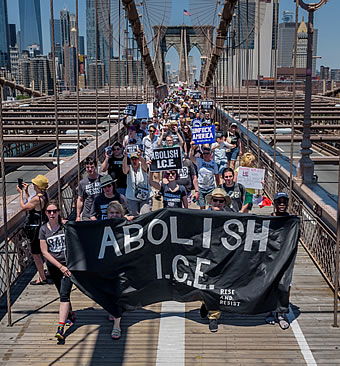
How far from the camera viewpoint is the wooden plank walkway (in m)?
5.20

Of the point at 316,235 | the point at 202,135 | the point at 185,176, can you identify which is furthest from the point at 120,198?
the point at 202,135

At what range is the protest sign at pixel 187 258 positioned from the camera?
18.5 feet

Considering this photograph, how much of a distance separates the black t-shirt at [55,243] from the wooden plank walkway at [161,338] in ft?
2.55

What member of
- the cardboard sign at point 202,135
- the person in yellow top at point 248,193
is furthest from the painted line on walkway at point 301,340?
the cardboard sign at point 202,135

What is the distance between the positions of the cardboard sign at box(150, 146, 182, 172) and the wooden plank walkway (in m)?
2.30

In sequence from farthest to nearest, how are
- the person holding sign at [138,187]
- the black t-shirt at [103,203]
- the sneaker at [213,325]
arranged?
1. the person holding sign at [138,187]
2. the black t-shirt at [103,203]
3. the sneaker at [213,325]

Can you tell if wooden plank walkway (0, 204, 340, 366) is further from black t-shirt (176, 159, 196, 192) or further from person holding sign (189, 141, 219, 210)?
person holding sign (189, 141, 219, 210)

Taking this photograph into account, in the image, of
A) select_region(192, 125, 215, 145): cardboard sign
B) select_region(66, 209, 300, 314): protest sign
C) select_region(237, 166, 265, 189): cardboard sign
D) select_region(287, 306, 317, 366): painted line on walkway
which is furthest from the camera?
select_region(192, 125, 215, 145): cardboard sign

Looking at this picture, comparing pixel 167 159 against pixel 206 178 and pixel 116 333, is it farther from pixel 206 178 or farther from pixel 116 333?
pixel 116 333

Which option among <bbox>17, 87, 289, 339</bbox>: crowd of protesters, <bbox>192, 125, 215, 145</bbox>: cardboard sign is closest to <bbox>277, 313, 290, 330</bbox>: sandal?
<bbox>17, 87, 289, 339</bbox>: crowd of protesters

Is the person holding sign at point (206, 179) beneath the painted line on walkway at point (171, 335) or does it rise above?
above

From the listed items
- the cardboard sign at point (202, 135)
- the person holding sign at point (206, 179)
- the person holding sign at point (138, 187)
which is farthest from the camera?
→ the cardboard sign at point (202, 135)

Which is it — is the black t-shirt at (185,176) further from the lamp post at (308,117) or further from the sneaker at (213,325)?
Answer: the sneaker at (213,325)

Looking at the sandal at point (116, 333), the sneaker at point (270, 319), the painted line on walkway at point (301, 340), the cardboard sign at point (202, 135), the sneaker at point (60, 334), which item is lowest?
the painted line on walkway at point (301, 340)
